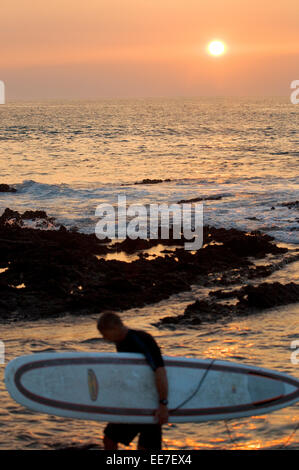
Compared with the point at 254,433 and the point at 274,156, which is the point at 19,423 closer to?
the point at 254,433

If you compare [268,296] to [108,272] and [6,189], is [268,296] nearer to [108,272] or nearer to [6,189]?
[108,272]

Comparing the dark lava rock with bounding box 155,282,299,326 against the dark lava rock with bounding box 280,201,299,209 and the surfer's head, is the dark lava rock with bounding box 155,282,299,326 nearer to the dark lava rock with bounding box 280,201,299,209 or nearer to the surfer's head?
the surfer's head

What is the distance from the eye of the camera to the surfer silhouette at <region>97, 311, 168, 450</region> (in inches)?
204

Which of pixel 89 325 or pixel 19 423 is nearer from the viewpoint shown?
pixel 19 423

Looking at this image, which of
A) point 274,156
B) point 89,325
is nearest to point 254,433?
point 89,325

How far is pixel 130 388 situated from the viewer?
18.8ft

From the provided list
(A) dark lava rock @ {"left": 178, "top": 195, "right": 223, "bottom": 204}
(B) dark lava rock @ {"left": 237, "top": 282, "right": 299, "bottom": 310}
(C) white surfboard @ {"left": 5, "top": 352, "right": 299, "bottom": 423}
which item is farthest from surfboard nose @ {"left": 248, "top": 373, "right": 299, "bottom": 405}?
(A) dark lava rock @ {"left": 178, "top": 195, "right": 223, "bottom": 204}

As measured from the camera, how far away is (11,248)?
51.7 feet

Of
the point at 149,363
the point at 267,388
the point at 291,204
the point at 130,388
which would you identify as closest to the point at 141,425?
the point at 130,388

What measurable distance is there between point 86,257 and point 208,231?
6.11m

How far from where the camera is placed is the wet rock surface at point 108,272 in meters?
12.1

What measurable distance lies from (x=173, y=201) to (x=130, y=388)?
75.3 feet

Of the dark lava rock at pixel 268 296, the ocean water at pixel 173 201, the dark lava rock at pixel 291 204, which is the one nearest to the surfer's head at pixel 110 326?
the ocean water at pixel 173 201

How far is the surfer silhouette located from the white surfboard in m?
0.20
